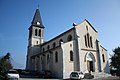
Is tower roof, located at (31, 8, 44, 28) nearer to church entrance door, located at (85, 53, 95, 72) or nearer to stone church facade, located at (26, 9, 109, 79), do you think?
stone church facade, located at (26, 9, 109, 79)

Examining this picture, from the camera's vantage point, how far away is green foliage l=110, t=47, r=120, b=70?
1420 inches

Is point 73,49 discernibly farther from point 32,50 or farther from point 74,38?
point 32,50

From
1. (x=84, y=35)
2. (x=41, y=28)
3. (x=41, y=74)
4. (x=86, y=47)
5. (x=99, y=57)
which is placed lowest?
(x=41, y=74)

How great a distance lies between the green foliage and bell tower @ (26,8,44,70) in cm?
2368

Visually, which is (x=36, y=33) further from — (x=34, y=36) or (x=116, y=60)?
(x=116, y=60)

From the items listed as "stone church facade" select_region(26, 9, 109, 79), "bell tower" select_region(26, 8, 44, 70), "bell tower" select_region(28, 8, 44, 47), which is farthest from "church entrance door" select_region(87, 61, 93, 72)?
"bell tower" select_region(28, 8, 44, 47)

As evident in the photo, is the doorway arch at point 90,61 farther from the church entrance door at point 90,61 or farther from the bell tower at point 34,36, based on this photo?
the bell tower at point 34,36

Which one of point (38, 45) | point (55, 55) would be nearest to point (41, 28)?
point (38, 45)

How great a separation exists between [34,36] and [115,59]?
26.3 meters

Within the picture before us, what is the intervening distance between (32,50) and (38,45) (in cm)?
269

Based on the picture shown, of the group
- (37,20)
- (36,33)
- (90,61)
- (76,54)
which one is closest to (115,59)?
(90,61)

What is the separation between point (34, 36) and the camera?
4978cm

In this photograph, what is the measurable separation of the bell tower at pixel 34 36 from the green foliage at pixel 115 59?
23676 millimetres

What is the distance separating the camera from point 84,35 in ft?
118
